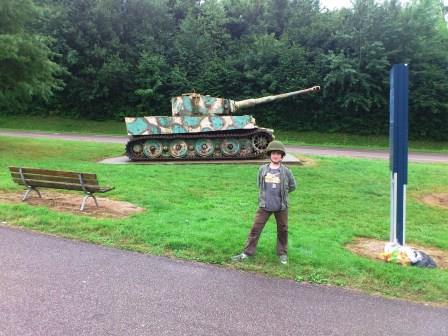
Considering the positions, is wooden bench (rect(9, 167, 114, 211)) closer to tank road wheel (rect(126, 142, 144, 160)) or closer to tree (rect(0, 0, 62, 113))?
tank road wheel (rect(126, 142, 144, 160))

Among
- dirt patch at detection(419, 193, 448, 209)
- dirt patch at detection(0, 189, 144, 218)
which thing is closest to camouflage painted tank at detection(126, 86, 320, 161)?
dirt patch at detection(419, 193, 448, 209)

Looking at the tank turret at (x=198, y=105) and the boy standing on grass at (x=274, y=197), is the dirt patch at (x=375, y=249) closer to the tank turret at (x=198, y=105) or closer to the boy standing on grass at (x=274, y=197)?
the boy standing on grass at (x=274, y=197)

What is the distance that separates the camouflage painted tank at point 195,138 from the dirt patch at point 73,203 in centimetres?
695

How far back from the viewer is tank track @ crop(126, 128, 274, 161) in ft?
54.0

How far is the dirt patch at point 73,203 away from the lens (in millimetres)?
7949

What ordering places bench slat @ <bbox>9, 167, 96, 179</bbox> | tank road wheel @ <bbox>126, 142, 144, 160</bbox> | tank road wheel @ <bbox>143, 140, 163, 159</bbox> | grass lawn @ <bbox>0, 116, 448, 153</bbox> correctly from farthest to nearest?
grass lawn @ <bbox>0, 116, 448, 153</bbox>, tank road wheel @ <bbox>143, 140, 163, 159</bbox>, tank road wheel @ <bbox>126, 142, 144, 160</bbox>, bench slat @ <bbox>9, 167, 96, 179</bbox>

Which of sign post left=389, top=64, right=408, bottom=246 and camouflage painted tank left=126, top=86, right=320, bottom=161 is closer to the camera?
sign post left=389, top=64, right=408, bottom=246

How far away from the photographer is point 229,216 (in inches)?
312

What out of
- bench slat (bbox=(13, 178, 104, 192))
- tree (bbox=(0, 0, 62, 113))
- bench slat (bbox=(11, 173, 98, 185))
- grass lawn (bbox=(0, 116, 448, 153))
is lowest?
grass lawn (bbox=(0, 116, 448, 153))

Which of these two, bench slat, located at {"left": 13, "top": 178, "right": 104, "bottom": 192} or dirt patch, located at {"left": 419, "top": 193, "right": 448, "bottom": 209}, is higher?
bench slat, located at {"left": 13, "top": 178, "right": 104, "bottom": 192}

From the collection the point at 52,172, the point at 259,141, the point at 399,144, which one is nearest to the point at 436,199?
the point at 399,144

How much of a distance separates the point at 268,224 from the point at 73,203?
3433 millimetres

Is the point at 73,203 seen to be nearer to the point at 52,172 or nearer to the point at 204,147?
the point at 52,172

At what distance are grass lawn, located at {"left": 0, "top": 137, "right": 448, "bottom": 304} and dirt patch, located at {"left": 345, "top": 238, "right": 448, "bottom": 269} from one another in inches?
7.3
